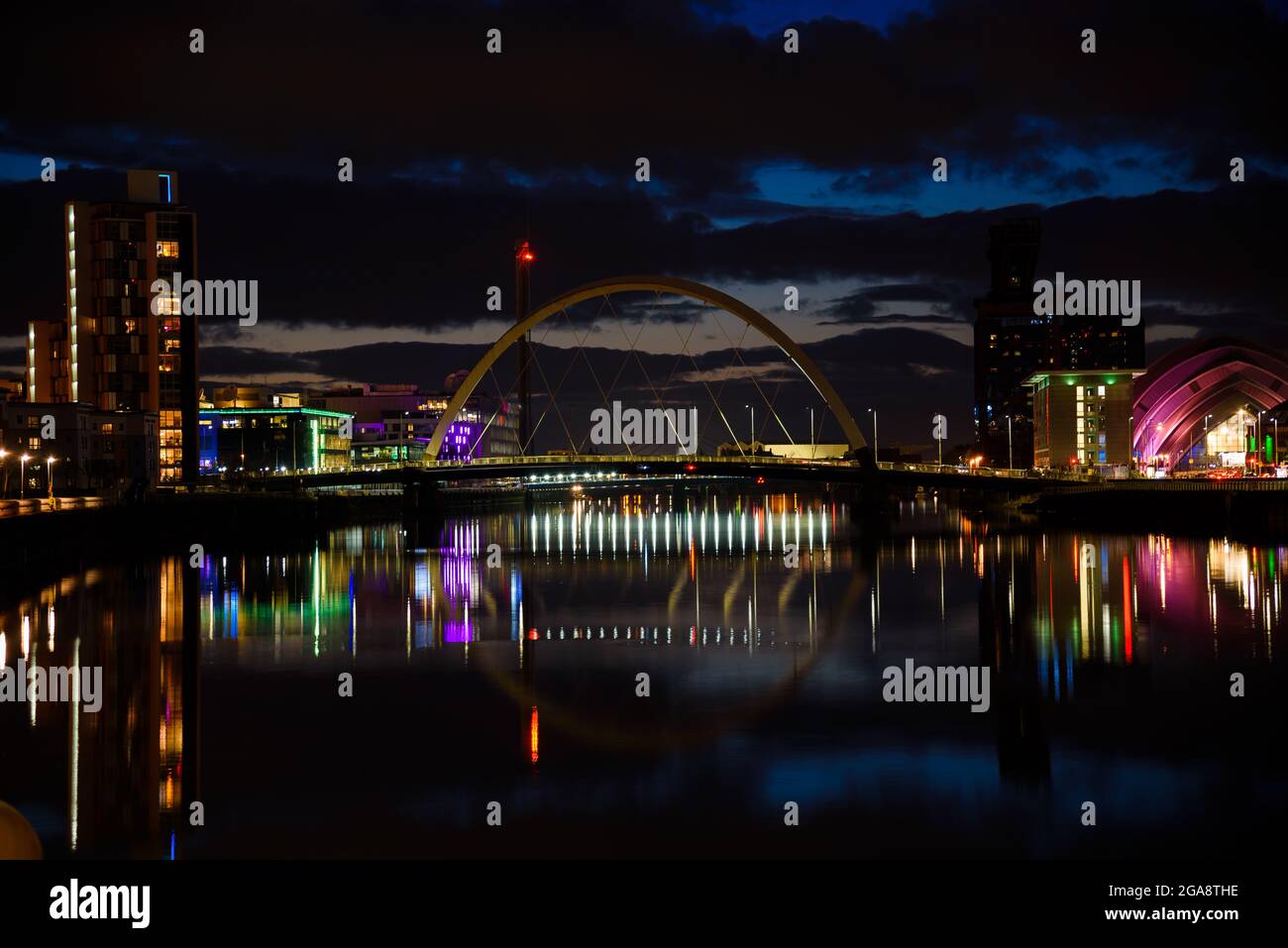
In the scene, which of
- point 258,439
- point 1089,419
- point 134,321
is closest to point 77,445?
point 134,321

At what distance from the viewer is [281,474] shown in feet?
303

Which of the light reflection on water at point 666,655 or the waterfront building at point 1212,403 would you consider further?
the waterfront building at point 1212,403

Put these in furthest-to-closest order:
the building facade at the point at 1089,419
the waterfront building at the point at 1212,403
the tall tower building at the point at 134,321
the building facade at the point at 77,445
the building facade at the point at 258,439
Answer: the building facade at the point at 258,439
the waterfront building at the point at 1212,403
the building facade at the point at 1089,419
the tall tower building at the point at 134,321
the building facade at the point at 77,445

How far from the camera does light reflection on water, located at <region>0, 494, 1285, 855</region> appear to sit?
17.3m

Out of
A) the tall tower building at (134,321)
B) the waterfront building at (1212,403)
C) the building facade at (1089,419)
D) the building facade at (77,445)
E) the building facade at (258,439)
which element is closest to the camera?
A: the building facade at (77,445)

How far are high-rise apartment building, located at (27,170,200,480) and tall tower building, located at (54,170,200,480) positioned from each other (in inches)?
3.3

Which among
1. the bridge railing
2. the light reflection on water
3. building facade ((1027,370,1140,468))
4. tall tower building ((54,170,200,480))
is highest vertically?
tall tower building ((54,170,200,480))

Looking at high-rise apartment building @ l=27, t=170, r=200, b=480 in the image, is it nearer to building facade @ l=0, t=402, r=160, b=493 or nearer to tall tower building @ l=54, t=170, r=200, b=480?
tall tower building @ l=54, t=170, r=200, b=480

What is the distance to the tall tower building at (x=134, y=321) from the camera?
10612cm

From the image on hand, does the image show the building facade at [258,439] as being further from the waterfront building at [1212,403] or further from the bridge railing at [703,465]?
the waterfront building at [1212,403]

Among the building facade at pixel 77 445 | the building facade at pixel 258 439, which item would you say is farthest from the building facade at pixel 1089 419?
the building facade at pixel 77 445

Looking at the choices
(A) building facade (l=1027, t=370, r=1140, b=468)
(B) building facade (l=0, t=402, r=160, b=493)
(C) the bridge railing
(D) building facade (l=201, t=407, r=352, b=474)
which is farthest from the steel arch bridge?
(D) building facade (l=201, t=407, r=352, b=474)

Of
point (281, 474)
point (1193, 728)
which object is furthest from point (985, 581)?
point (281, 474)

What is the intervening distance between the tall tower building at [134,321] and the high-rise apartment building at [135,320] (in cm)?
8
